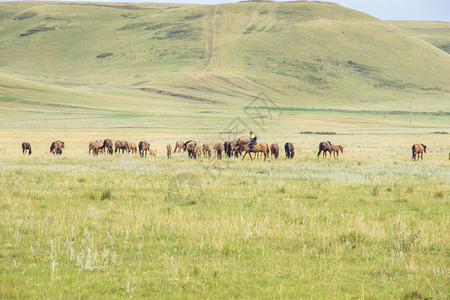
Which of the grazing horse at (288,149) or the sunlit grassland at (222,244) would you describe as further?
the grazing horse at (288,149)

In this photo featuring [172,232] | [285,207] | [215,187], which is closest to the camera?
[172,232]

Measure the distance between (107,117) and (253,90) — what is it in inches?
2976

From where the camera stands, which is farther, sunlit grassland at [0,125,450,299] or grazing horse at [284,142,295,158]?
grazing horse at [284,142,295,158]

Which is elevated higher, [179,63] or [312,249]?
→ [179,63]

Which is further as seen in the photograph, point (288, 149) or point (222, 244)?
point (288, 149)

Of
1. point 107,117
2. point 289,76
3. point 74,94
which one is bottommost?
point 107,117

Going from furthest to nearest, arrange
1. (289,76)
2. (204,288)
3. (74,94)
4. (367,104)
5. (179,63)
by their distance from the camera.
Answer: (179,63) < (289,76) < (367,104) < (74,94) < (204,288)

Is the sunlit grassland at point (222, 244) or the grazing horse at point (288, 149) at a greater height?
the grazing horse at point (288, 149)

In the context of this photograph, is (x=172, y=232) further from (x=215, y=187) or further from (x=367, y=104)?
(x=367, y=104)

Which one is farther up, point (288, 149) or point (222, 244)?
point (288, 149)

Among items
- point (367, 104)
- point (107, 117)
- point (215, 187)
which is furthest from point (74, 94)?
point (215, 187)

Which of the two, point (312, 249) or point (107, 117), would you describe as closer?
point (312, 249)

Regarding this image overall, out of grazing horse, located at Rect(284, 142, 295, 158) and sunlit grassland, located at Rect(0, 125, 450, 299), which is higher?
grazing horse, located at Rect(284, 142, 295, 158)

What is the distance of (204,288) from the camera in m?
5.76
